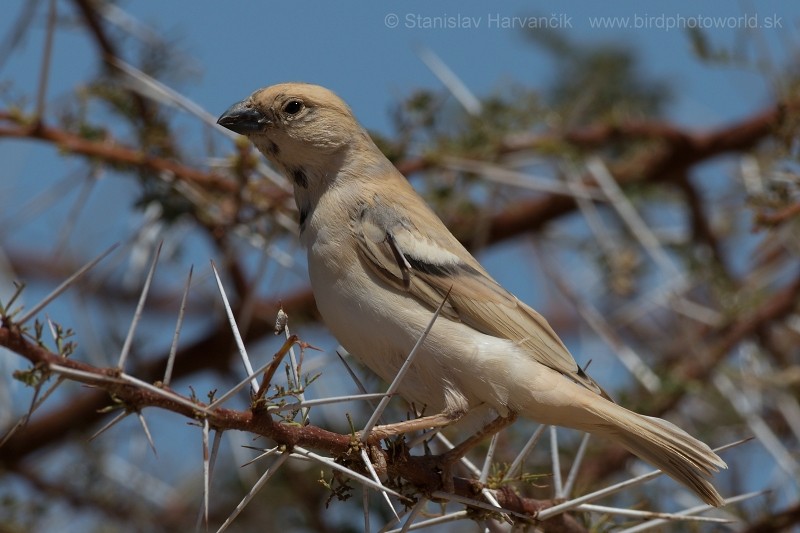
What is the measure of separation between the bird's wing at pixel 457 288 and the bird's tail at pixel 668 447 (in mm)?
175

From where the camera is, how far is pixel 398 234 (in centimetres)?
404

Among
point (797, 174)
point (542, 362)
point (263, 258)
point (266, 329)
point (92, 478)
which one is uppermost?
point (797, 174)

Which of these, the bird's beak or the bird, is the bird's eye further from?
the bird

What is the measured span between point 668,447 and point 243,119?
2.30m

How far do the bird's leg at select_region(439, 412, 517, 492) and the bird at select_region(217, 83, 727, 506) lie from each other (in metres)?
0.03

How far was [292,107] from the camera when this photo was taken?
4555 millimetres

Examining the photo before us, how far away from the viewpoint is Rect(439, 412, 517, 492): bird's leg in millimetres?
3211

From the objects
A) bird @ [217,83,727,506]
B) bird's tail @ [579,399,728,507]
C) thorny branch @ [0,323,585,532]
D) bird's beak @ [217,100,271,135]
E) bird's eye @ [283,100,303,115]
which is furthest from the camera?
bird's eye @ [283,100,303,115]

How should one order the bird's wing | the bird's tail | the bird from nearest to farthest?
the bird's tail → the bird → the bird's wing

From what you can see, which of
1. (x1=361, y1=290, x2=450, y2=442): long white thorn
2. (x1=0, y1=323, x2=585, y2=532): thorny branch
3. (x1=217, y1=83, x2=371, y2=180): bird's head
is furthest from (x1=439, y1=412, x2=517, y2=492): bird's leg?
(x1=217, y1=83, x2=371, y2=180): bird's head

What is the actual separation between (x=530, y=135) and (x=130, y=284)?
2.35 metres

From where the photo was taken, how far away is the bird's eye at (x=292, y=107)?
14.9ft

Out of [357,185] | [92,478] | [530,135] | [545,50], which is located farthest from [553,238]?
[92,478]

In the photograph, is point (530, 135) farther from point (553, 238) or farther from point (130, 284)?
point (130, 284)
